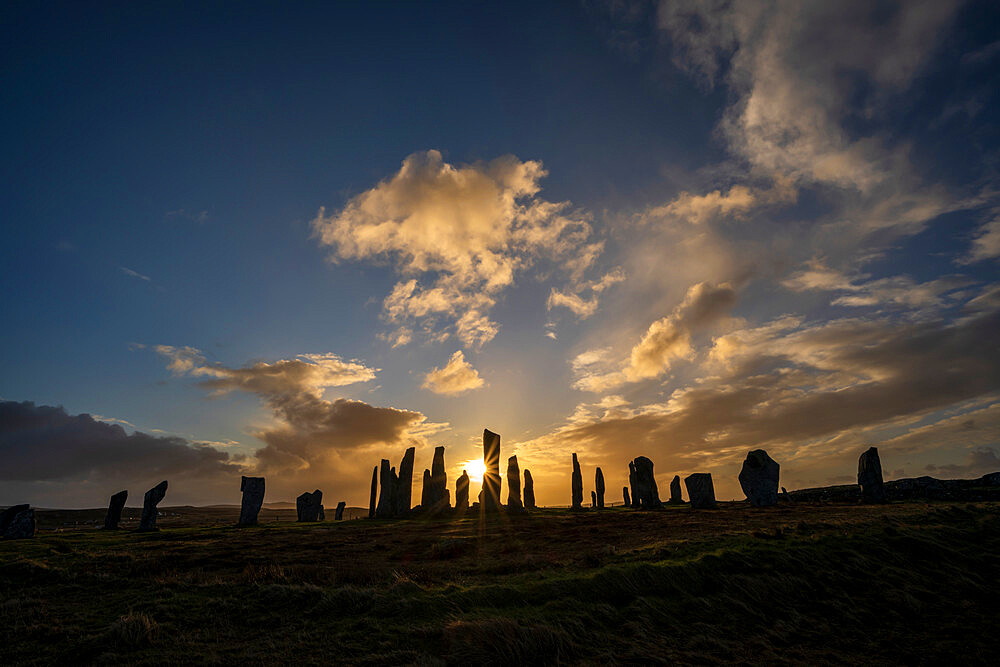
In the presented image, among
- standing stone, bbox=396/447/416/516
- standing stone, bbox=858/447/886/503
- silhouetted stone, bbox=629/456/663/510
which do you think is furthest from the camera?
standing stone, bbox=396/447/416/516

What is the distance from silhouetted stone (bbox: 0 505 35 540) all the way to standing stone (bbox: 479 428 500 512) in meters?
41.6

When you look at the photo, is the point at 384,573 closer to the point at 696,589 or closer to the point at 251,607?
A: the point at 251,607

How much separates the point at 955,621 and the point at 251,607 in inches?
673

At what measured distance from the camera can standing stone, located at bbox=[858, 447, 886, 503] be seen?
40469mm

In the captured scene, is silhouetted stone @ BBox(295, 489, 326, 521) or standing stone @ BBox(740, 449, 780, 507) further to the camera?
silhouetted stone @ BBox(295, 489, 326, 521)

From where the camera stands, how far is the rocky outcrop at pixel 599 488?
68.8 meters

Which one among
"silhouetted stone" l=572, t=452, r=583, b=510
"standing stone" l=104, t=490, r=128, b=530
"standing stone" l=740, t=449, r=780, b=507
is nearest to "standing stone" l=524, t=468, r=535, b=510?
"silhouetted stone" l=572, t=452, r=583, b=510

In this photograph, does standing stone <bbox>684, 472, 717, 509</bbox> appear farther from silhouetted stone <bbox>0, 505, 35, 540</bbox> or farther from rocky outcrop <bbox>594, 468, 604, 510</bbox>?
silhouetted stone <bbox>0, 505, 35, 540</bbox>

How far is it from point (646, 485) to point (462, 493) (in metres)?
24.1

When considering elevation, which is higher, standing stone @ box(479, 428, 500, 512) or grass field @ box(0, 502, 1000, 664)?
standing stone @ box(479, 428, 500, 512)

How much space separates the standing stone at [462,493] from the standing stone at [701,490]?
2842 centimetres

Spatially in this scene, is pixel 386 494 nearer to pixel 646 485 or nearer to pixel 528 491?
pixel 528 491

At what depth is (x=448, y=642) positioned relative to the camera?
862 centimetres

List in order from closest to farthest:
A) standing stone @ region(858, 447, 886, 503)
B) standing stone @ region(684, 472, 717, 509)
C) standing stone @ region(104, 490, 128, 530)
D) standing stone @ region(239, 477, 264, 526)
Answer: standing stone @ region(858, 447, 886, 503), standing stone @ region(104, 490, 128, 530), standing stone @ region(684, 472, 717, 509), standing stone @ region(239, 477, 264, 526)
